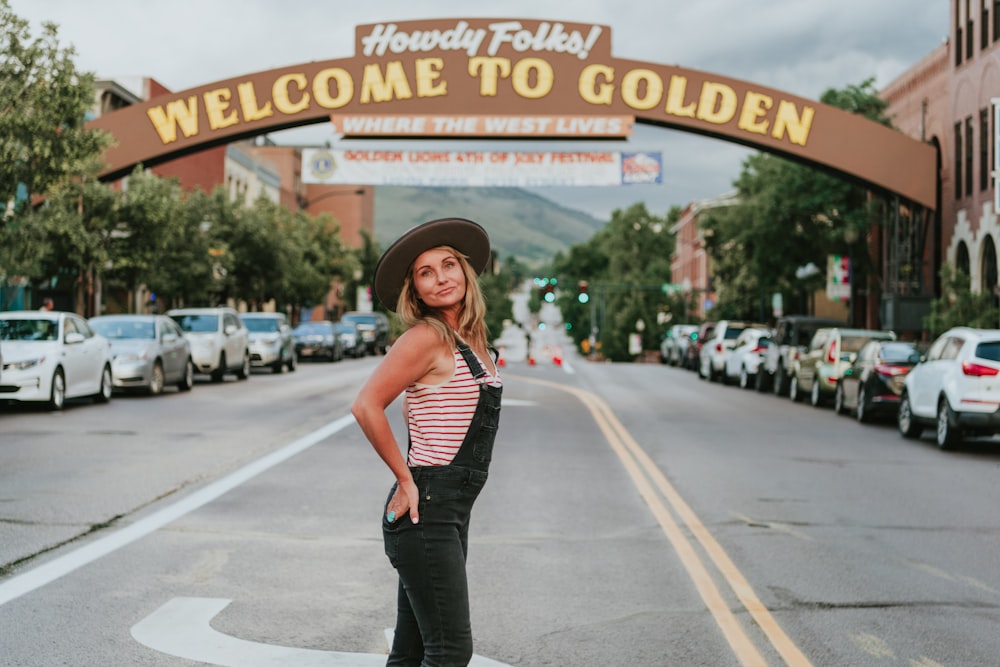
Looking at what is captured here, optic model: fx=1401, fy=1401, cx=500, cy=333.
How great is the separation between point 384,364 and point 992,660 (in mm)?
3766

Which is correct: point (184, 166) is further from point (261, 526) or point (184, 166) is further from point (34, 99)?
point (261, 526)

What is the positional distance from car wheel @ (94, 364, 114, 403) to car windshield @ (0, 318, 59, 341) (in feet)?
5.65

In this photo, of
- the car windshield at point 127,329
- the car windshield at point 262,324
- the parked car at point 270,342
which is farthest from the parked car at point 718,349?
the car windshield at point 127,329

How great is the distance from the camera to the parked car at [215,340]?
105ft

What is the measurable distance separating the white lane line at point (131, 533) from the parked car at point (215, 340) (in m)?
16.3

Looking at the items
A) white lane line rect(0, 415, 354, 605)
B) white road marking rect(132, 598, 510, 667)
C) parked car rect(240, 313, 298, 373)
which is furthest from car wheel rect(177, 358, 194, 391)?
white road marking rect(132, 598, 510, 667)

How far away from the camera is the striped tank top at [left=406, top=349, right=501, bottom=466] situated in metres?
4.00

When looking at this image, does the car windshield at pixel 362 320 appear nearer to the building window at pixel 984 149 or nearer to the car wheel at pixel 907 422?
the building window at pixel 984 149

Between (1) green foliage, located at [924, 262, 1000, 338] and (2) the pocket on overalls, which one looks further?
(1) green foliage, located at [924, 262, 1000, 338]

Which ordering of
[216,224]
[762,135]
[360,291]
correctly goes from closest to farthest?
[762,135] → [216,224] → [360,291]

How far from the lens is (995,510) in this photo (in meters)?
12.1

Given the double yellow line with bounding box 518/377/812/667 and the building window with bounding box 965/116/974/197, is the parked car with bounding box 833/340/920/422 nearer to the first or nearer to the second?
the double yellow line with bounding box 518/377/812/667

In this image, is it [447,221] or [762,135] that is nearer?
[447,221]

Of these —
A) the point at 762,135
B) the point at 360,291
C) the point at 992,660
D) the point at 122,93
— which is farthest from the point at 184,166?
the point at 992,660
